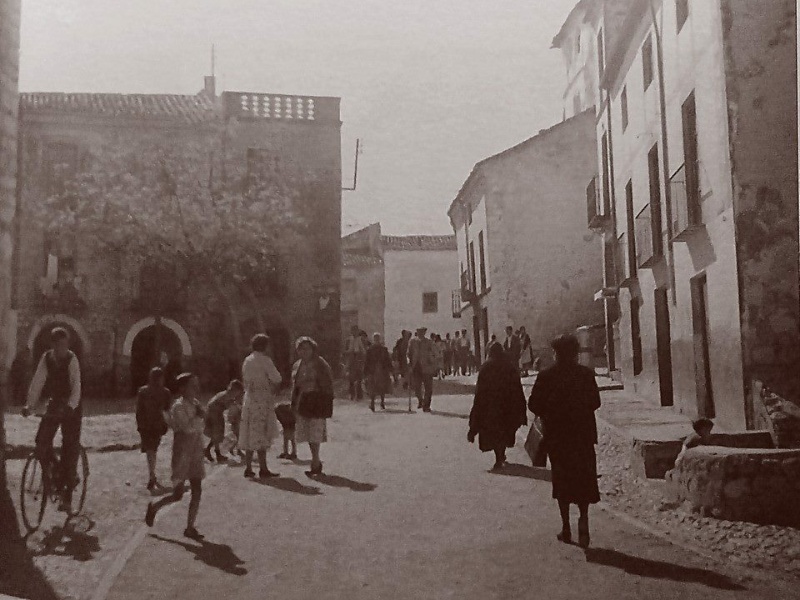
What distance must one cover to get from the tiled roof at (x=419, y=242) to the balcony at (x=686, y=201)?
32.3 meters

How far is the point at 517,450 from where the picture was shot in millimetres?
11203

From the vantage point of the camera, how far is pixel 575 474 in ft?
19.6

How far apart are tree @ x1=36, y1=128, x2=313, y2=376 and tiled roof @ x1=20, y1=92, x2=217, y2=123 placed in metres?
0.67

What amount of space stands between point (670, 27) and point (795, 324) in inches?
197

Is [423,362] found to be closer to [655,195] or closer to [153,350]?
[655,195]

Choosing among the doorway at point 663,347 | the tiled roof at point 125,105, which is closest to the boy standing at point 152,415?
the doorway at point 663,347

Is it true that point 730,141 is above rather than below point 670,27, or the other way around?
below

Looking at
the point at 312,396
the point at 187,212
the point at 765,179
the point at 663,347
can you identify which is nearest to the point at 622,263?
the point at 663,347

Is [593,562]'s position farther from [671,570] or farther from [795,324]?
[795,324]

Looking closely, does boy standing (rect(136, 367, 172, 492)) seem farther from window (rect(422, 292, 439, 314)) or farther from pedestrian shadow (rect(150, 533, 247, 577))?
window (rect(422, 292, 439, 314))

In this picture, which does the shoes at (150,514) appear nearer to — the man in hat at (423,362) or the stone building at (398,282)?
the man in hat at (423,362)

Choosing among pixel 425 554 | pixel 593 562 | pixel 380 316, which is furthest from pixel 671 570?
Answer: pixel 380 316

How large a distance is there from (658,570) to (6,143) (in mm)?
5491

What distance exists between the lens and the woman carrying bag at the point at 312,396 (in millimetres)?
9523
